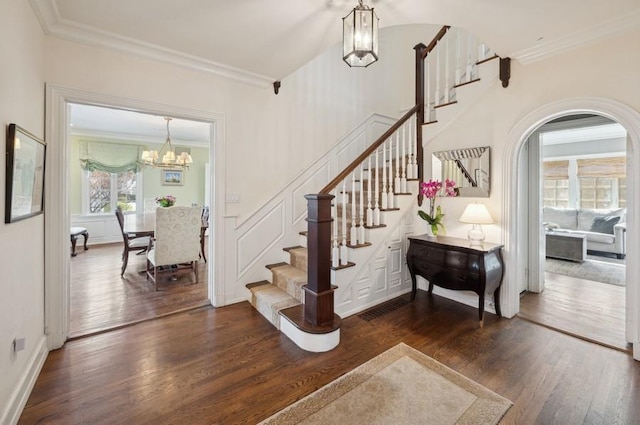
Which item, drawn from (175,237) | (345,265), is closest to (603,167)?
(345,265)

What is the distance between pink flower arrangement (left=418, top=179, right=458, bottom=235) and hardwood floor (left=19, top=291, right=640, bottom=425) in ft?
3.52

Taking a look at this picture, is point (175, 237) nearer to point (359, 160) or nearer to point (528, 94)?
point (359, 160)

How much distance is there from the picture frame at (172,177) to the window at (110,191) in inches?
25.0

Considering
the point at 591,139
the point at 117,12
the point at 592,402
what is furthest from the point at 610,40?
the point at 591,139

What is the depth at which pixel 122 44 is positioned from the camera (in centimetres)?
257

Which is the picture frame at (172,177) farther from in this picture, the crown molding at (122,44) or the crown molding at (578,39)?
the crown molding at (578,39)

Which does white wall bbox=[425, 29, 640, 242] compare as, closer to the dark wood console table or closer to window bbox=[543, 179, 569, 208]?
the dark wood console table

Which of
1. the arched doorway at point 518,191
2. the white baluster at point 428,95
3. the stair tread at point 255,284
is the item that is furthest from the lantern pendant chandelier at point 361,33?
the stair tread at point 255,284

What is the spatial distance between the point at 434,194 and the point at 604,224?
Result: 17.5 ft

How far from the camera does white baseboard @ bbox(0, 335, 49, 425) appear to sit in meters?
1.58

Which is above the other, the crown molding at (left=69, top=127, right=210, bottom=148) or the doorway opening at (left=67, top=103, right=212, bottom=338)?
the crown molding at (left=69, top=127, right=210, bottom=148)

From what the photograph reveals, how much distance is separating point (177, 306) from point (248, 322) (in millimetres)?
982

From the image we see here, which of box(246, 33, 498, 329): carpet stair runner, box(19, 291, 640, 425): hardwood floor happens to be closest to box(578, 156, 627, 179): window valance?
box(246, 33, 498, 329): carpet stair runner

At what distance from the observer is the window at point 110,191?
6781mm
